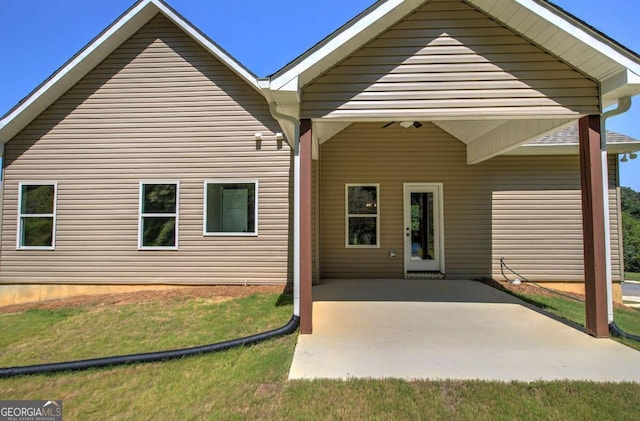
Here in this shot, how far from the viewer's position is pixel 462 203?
7508mm

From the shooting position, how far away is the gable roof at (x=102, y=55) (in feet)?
21.6

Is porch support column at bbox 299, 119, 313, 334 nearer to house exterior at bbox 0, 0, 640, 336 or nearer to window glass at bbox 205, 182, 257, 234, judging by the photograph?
house exterior at bbox 0, 0, 640, 336

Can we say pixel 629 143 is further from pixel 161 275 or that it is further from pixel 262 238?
pixel 161 275

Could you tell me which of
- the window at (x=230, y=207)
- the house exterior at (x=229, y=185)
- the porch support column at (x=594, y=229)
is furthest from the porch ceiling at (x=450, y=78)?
the window at (x=230, y=207)

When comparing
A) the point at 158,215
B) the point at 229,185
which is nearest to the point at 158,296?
the point at 158,215

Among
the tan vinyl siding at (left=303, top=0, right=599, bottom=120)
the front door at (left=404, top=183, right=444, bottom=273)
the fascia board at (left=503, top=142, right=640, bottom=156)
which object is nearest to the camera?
the tan vinyl siding at (left=303, top=0, right=599, bottom=120)

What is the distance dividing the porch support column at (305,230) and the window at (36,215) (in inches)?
250

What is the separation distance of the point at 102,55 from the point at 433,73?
7.03 metres

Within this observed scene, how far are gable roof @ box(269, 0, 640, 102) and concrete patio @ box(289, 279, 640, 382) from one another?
3008mm

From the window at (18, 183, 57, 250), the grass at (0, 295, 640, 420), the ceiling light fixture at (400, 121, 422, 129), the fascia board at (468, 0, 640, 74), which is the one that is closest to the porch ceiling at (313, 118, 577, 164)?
the ceiling light fixture at (400, 121, 422, 129)

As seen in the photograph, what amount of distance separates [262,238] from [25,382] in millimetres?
4270

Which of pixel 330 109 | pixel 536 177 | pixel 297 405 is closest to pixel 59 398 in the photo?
pixel 297 405

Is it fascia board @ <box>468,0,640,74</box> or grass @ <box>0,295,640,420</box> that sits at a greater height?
fascia board @ <box>468,0,640,74</box>

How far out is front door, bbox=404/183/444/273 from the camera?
7.55 m
